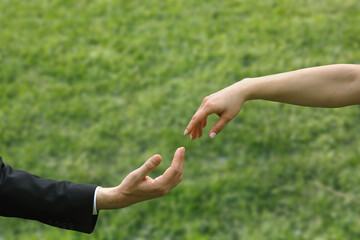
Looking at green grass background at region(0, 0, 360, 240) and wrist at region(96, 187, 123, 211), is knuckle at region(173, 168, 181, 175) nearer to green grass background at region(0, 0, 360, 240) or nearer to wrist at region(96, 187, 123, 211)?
wrist at region(96, 187, 123, 211)

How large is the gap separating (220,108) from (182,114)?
2.43 m

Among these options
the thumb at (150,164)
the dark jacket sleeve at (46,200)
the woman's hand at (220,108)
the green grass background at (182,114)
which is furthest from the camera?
the green grass background at (182,114)

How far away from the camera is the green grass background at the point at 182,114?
13.9ft

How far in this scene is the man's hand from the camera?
2.46 metres

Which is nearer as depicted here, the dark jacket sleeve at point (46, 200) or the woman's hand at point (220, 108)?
the dark jacket sleeve at point (46, 200)

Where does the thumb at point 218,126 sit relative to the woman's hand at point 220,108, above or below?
below

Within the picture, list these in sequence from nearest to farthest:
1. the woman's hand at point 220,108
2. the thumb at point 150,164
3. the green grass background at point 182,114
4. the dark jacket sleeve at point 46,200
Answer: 1. the thumb at point 150,164
2. the dark jacket sleeve at point 46,200
3. the woman's hand at point 220,108
4. the green grass background at point 182,114

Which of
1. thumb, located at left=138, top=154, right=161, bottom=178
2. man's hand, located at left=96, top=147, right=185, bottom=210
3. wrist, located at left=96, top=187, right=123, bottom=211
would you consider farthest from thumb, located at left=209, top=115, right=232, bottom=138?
wrist, located at left=96, top=187, right=123, bottom=211

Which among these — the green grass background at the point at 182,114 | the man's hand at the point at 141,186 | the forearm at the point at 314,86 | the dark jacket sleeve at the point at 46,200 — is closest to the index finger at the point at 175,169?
the man's hand at the point at 141,186

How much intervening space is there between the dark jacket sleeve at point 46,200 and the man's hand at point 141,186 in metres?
0.09

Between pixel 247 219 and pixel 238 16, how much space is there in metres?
3.03

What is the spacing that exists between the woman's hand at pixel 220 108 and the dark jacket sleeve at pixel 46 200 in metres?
0.70

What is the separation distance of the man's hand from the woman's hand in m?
0.25

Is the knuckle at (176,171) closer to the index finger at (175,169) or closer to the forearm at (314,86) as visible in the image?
the index finger at (175,169)
